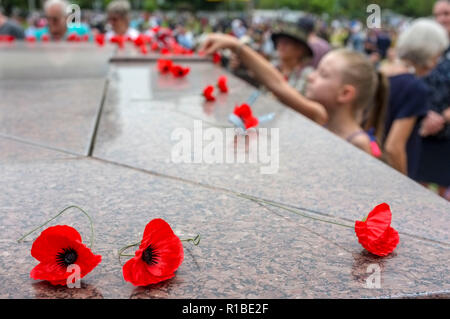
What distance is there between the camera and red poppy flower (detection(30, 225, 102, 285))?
87cm

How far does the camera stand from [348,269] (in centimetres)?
96

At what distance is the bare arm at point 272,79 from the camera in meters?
2.98

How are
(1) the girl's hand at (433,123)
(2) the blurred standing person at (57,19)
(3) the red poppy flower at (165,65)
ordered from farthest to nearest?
(2) the blurred standing person at (57,19)
(1) the girl's hand at (433,123)
(3) the red poppy flower at (165,65)

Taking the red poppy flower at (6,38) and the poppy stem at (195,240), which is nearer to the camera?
the poppy stem at (195,240)

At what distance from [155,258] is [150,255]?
1 cm

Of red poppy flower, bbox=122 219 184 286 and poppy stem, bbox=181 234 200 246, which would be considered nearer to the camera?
red poppy flower, bbox=122 219 184 286

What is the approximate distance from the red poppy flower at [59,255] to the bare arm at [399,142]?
2.63 meters

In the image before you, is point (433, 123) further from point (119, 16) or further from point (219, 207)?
point (119, 16)

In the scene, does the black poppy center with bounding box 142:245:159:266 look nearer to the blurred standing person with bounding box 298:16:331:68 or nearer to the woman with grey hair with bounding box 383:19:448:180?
the woman with grey hair with bounding box 383:19:448:180

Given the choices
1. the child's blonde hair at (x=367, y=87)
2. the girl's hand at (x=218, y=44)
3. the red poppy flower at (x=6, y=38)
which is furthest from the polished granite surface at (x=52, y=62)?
the child's blonde hair at (x=367, y=87)

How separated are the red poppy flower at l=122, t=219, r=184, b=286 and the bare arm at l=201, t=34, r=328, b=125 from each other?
2181 mm

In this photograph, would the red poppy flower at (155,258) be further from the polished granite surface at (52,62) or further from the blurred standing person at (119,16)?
the blurred standing person at (119,16)

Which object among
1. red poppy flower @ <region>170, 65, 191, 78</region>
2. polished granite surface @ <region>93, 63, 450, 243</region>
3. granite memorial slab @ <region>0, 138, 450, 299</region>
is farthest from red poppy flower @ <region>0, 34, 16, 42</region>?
granite memorial slab @ <region>0, 138, 450, 299</region>

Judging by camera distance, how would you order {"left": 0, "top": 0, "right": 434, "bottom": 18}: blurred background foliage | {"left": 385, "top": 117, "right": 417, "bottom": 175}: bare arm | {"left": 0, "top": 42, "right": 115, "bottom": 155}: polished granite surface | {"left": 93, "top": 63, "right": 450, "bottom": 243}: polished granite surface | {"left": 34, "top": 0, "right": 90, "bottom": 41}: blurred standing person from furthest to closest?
{"left": 0, "top": 0, "right": 434, "bottom": 18}: blurred background foliage
{"left": 34, "top": 0, "right": 90, "bottom": 41}: blurred standing person
{"left": 385, "top": 117, "right": 417, "bottom": 175}: bare arm
{"left": 0, "top": 42, "right": 115, "bottom": 155}: polished granite surface
{"left": 93, "top": 63, "right": 450, "bottom": 243}: polished granite surface
